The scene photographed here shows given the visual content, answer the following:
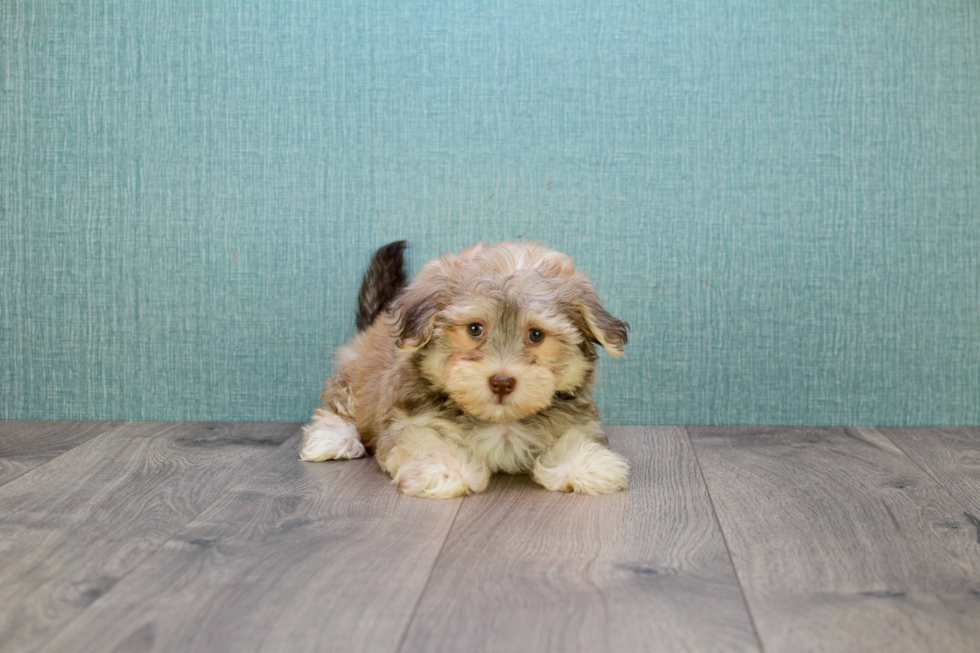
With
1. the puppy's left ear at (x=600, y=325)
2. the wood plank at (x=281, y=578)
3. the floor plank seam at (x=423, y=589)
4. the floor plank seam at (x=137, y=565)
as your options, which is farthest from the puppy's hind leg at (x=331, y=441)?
the puppy's left ear at (x=600, y=325)

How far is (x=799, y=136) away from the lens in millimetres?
3428

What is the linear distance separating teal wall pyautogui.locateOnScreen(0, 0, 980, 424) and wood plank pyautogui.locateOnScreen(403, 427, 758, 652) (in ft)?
4.08

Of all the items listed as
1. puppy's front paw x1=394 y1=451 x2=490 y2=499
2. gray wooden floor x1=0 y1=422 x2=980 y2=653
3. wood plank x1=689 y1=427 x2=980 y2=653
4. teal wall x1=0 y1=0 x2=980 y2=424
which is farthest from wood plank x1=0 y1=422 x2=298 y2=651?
wood plank x1=689 y1=427 x2=980 y2=653

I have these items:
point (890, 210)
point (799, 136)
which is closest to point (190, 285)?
point (799, 136)

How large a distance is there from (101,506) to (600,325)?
1.46 metres

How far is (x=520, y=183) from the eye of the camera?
3.46m

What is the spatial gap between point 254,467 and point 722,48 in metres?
2.39

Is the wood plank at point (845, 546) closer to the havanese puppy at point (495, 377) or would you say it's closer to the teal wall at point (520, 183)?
the havanese puppy at point (495, 377)

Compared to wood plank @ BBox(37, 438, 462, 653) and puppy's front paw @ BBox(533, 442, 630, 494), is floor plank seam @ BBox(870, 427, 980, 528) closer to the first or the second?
puppy's front paw @ BBox(533, 442, 630, 494)

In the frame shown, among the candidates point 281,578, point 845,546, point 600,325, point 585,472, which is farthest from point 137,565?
point 845,546

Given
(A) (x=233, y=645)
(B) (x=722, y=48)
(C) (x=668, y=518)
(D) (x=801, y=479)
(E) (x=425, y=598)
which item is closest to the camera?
(A) (x=233, y=645)

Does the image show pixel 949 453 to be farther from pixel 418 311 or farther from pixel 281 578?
pixel 281 578

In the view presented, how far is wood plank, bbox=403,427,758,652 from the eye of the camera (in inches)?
59.0

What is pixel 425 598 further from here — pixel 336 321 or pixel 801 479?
pixel 336 321
